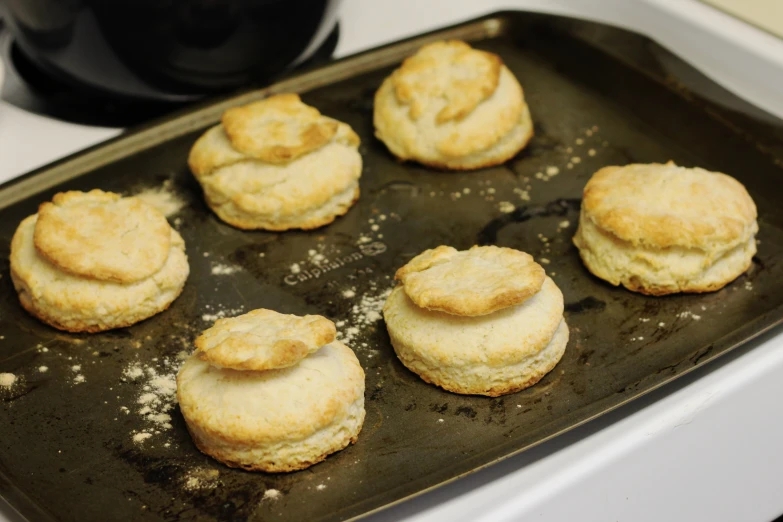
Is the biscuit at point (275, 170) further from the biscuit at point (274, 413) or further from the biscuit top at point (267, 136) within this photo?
the biscuit at point (274, 413)

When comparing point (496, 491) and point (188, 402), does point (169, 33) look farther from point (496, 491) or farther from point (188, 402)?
point (496, 491)

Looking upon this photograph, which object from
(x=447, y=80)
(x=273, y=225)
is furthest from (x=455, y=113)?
(x=273, y=225)

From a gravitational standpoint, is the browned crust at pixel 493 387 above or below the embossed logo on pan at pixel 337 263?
above

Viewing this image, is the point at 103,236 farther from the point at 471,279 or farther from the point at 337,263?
the point at 471,279

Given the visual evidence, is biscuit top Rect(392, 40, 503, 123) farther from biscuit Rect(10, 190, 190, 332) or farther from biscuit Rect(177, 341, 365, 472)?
biscuit Rect(177, 341, 365, 472)

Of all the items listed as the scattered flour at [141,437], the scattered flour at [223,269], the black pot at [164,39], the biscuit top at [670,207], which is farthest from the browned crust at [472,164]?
the scattered flour at [141,437]
